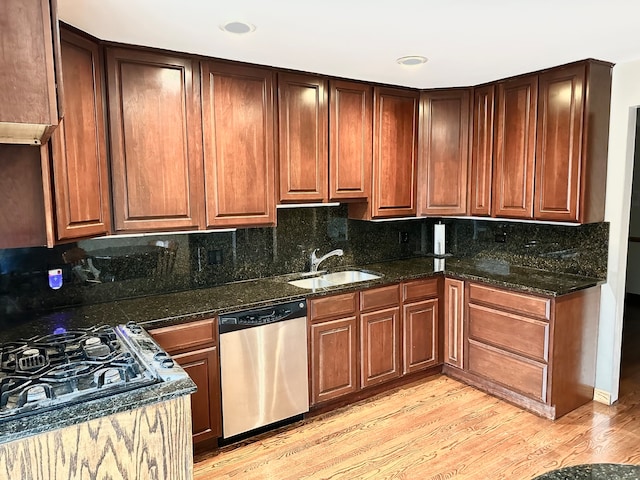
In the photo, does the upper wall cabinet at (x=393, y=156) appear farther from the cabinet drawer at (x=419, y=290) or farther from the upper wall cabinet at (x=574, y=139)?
the upper wall cabinet at (x=574, y=139)

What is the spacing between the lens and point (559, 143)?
302 centimetres

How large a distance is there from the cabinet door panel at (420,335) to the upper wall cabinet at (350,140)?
38.1 inches

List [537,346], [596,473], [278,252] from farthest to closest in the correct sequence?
1. [278,252]
2. [537,346]
3. [596,473]

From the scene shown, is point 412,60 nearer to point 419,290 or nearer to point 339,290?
point 339,290

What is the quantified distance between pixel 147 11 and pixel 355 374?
2538 mm

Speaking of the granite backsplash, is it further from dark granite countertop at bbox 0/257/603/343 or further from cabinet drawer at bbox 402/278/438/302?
cabinet drawer at bbox 402/278/438/302

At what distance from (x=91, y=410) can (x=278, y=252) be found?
2008mm

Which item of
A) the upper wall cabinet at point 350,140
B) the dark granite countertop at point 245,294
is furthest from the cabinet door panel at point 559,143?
the upper wall cabinet at point 350,140

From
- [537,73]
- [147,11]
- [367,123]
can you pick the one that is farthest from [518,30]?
A: [147,11]

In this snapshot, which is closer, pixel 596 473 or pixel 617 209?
pixel 596 473

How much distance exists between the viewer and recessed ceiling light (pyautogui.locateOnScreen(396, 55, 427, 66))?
272cm

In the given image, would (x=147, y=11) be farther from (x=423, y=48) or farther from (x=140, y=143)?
(x=423, y=48)

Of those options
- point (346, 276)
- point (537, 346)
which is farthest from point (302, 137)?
point (537, 346)

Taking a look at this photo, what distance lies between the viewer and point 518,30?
2.26m
